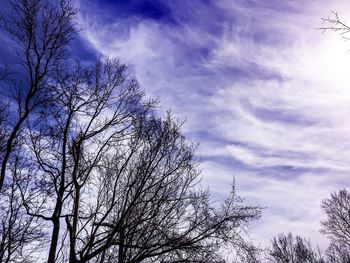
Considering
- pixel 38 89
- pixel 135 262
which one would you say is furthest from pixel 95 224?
pixel 38 89

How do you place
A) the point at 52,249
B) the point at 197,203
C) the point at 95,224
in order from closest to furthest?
the point at 52,249 < the point at 95,224 < the point at 197,203

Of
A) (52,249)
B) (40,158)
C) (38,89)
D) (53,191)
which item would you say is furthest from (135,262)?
(38,89)

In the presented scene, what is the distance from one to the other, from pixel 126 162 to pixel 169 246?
104 inches

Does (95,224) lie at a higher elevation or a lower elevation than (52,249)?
higher

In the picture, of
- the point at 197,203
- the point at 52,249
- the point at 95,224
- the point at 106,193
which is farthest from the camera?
the point at 106,193

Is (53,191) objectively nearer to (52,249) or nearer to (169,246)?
(52,249)

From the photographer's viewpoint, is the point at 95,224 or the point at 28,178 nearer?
the point at 95,224

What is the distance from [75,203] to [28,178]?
2214 millimetres

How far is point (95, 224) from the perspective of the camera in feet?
27.2

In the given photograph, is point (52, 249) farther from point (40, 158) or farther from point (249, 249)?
point (249, 249)

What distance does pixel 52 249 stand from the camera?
7645mm

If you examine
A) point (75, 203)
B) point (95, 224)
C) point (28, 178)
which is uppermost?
point (28, 178)

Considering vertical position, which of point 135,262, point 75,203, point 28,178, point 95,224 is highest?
point 28,178

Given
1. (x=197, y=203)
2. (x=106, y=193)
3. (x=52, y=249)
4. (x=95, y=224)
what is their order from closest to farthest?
(x=52, y=249) < (x=95, y=224) < (x=197, y=203) < (x=106, y=193)
